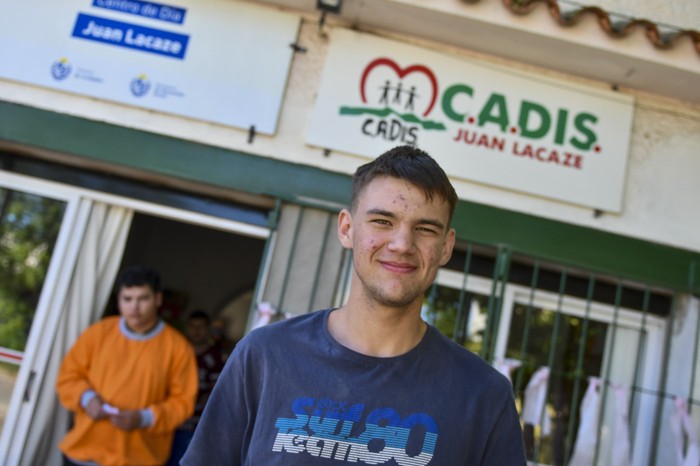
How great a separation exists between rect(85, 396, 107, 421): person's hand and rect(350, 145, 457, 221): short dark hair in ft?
9.42

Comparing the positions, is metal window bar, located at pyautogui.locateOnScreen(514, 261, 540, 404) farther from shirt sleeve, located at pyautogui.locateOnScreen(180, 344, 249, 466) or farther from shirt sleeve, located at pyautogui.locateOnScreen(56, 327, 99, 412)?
shirt sleeve, located at pyautogui.locateOnScreen(180, 344, 249, 466)

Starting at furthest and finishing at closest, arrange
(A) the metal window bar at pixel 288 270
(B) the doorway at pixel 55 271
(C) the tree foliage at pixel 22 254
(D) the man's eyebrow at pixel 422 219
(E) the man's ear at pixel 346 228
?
1. (C) the tree foliage at pixel 22 254
2. (B) the doorway at pixel 55 271
3. (A) the metal window bar at pixel 288 270
4. (E) the man's ear at pixel 346 228
5. (D) the man's eyebrow at pixel 422 219

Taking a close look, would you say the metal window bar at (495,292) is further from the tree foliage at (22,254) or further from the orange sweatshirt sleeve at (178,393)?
the tree foliage at (22,254)

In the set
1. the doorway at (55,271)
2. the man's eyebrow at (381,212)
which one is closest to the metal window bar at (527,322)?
the doorway at (55,271)

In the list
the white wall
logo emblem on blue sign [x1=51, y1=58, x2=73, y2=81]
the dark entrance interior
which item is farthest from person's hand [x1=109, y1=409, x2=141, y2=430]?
the dark entrance interior

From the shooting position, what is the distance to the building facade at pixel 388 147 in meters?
4.50

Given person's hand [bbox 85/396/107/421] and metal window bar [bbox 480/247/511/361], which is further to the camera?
metal window bar [bbox 480/247/511/361]

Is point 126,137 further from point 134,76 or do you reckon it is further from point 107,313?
point 107,313

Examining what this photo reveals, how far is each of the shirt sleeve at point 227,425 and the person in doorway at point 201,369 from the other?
3634 millimetres

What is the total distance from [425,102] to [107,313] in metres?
3.75

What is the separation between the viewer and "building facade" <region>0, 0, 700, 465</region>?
4504 mm

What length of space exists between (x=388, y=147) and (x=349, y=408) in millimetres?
3051

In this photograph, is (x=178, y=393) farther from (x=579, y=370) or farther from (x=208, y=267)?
(x=208, y=267)

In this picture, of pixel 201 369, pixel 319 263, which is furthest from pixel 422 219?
pixel 201 369
